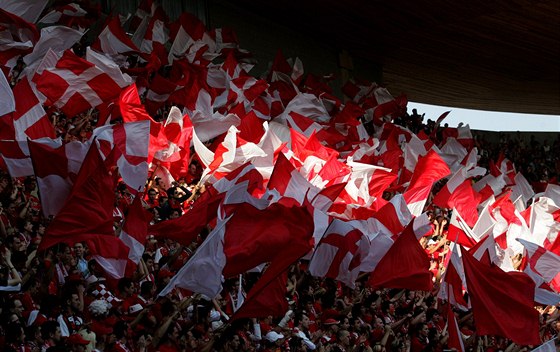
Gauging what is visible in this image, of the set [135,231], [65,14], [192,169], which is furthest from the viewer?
[65,14]

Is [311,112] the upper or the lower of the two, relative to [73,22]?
lower

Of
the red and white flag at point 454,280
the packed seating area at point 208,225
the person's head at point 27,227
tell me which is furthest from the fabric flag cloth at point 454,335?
the person's head at point 27,227

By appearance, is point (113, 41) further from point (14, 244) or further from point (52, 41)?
point (14, 244)

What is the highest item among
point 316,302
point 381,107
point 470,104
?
point 316,302

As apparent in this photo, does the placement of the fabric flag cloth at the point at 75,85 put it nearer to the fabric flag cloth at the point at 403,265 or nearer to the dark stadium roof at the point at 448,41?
the fabric flag cloth at the point at 403,265

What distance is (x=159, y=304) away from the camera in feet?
26.3

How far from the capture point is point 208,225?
10.2 meters

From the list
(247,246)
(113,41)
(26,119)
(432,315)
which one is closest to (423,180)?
(432,315)

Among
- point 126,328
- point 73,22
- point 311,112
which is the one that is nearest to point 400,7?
point 311,112

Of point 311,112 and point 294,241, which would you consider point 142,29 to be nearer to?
point 311,112

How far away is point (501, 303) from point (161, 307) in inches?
150

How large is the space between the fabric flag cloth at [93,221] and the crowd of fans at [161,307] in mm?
168

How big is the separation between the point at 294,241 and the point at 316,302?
1.75m

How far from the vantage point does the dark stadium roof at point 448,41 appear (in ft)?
73.7
